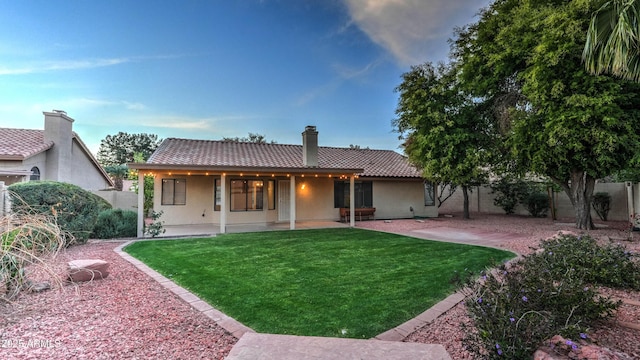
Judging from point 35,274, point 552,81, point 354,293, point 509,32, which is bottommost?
point 354,293

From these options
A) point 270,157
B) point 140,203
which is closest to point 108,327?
point 140,203

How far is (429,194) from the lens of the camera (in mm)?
17766

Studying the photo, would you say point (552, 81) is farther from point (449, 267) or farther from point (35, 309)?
point (35, 309)

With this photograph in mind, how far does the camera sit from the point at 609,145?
29.0 ft

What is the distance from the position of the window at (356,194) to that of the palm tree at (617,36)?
1063cm

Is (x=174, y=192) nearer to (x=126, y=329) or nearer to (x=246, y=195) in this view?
(x=246, y=195)

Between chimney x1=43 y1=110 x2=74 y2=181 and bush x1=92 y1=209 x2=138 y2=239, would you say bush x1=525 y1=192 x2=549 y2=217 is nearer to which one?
bush x1=92 y1=209 x2=138 y2=239

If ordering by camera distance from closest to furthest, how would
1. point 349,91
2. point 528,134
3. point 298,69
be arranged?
point 528,134
point 298,69
point 349,91

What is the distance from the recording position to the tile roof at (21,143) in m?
11.8

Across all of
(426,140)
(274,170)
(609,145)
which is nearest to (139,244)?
(274,170)

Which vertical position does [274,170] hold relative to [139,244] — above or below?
above

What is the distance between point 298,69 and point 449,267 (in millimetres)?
11782

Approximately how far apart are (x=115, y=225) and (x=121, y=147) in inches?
1677

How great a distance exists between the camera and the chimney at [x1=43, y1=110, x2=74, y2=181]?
13.9 meters
